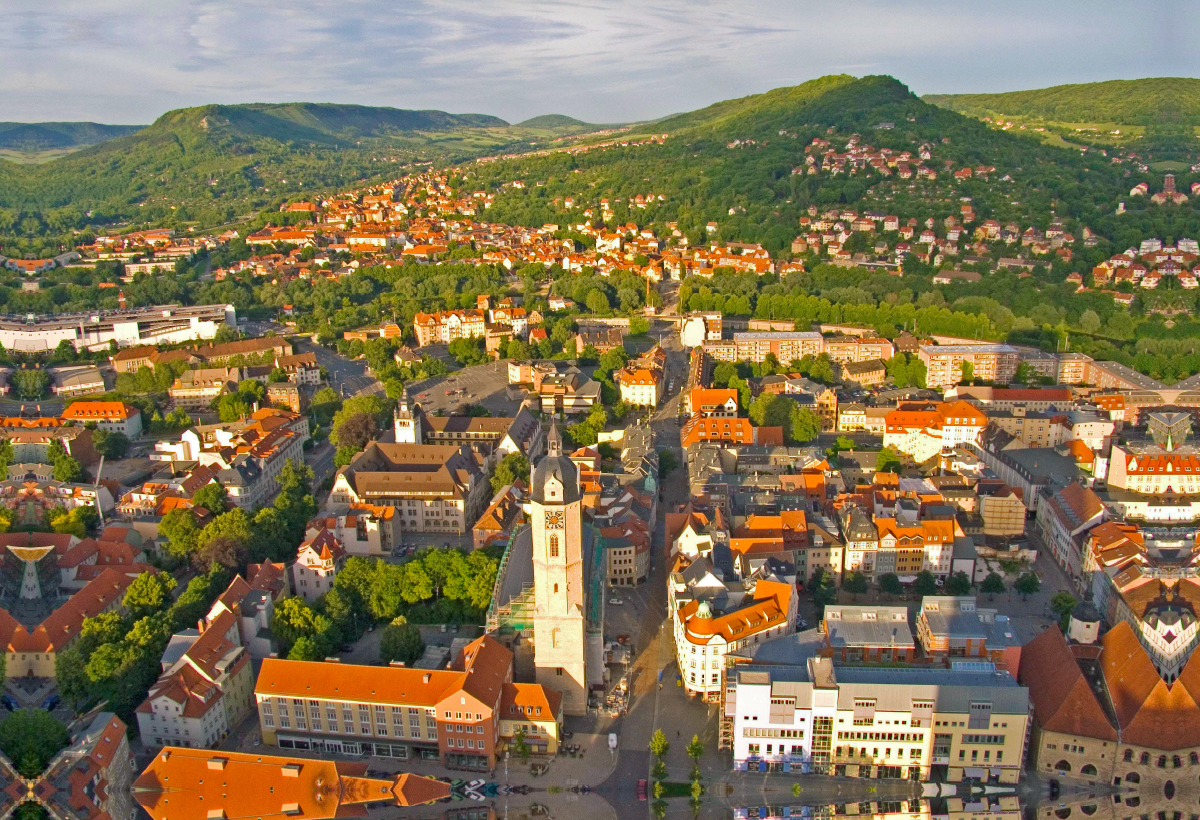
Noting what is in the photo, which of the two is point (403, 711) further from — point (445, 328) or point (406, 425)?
point (445, 328)

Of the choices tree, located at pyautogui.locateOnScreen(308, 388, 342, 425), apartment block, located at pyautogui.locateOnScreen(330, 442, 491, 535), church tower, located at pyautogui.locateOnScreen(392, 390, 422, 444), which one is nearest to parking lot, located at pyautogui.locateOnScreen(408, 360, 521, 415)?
tree, located at pyautogui.locateOnScreen(308, 388, 342, 425)

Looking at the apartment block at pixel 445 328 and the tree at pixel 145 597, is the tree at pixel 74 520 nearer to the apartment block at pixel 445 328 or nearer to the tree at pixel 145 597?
the tree at pixel 145 597

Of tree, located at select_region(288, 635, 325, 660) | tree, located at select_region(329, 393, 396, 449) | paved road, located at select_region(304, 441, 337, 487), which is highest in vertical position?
tree, located at select_region(329, 393, 396, 449)

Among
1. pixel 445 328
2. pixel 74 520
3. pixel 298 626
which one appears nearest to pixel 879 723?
pixel 298 626

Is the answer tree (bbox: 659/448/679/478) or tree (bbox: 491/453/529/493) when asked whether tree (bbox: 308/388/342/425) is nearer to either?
tree (bbox: 491/453/529/493)

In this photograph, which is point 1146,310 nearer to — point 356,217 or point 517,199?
point 517,199

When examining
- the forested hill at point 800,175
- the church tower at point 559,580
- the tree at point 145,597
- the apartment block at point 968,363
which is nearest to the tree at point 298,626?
the tree at point 145,597

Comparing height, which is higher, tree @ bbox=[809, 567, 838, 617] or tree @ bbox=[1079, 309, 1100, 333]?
tree @ bbox=[1079, 309, 1100, 333]
